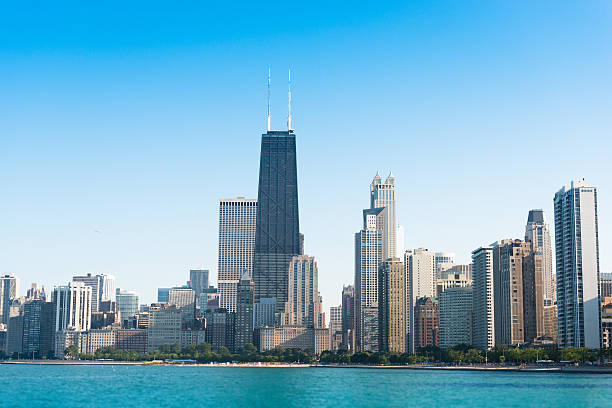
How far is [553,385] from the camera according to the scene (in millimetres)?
152000

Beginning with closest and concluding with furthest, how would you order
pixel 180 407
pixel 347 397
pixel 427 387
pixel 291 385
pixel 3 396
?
1. pixel 180 407
2. pixel 347 397
3. pixel 3 396
4. pixel 427 387
5. pixel 291 385

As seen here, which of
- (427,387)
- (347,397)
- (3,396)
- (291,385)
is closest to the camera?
(347,397)

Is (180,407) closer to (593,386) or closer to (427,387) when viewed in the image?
(427,387)

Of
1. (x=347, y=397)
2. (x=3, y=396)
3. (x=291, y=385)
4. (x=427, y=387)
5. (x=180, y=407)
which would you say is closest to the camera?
(x=180, y=407)

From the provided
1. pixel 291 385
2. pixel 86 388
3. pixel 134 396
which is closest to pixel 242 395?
pixel 134 396

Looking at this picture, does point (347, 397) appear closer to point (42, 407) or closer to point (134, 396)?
point (134, 396)

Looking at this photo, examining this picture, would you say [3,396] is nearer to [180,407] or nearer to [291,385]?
[180,407]

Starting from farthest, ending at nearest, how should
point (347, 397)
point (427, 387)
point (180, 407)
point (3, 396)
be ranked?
point (427, 387) < point (3, 396) < point (347, 397) < point (180, 407)

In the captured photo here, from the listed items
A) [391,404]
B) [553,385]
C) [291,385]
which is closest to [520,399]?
[391,404]

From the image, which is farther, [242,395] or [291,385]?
[291,385]

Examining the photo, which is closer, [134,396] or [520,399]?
[520,399]

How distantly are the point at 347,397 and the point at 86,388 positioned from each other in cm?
5631

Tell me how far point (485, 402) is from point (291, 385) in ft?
180

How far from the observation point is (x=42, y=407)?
396 feet
